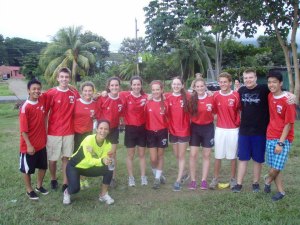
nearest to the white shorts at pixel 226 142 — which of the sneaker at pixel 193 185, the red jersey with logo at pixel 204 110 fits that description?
the red jersey with logo at pixel 204 110

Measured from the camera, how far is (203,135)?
212 inches

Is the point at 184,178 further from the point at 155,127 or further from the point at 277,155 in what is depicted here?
the point at 277,155

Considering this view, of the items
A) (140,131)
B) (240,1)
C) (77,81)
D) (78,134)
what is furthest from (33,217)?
(77,81)

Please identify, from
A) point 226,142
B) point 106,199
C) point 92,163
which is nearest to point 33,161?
point 92,163

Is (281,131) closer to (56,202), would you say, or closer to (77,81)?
(56,202)

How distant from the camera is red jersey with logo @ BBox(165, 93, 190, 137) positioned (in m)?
5.41

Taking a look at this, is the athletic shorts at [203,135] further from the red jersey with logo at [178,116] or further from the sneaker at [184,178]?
the sneaker at [184,178]

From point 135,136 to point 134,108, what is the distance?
1.41 ft

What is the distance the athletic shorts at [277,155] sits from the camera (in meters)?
4.74

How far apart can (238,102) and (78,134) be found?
238cm

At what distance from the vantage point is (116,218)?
4.29 metres

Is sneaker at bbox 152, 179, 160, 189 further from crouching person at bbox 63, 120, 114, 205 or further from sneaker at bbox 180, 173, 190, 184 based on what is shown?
crouching person at bbox 63, 120, 114, 205

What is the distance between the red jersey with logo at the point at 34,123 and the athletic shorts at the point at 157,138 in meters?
1.55

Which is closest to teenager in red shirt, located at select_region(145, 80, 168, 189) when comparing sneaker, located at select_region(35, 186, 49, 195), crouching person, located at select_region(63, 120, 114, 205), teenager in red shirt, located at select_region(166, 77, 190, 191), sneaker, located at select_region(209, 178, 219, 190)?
teenager in red shirt, located at select_region(166, 77, 190, 191)
